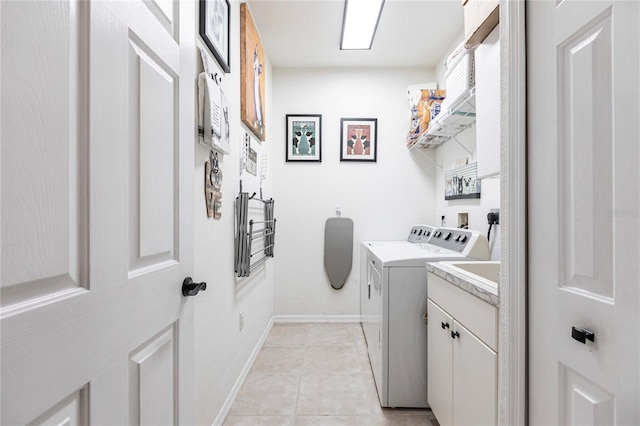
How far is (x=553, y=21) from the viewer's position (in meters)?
0.75

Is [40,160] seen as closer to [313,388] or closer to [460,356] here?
[460,356]

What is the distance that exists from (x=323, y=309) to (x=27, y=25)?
305cm

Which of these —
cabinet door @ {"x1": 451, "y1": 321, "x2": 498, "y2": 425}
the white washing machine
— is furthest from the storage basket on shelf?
cabinet door @ {"x1": 451, "y1": 321, "x2": 498, "y2": 425}

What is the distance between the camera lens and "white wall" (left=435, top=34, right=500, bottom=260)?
197 centimetres

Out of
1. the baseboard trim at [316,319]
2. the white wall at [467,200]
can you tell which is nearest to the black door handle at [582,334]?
the white wall at [467,200]

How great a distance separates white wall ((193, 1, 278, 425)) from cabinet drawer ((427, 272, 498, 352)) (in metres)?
1.09

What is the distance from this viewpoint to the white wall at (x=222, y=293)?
137 centimetres

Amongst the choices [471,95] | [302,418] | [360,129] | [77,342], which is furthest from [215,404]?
[360,129]

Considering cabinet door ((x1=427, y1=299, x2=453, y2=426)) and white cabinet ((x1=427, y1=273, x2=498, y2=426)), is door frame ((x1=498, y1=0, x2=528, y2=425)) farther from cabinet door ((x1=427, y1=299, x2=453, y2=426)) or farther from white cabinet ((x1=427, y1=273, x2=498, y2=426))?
cabinet door ((x1=427, y1=299, x2=453, y2=426))

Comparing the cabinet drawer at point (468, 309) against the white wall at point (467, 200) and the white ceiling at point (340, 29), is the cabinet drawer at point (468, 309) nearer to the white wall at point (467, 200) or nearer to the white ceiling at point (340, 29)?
the white wall at point (467, 200)

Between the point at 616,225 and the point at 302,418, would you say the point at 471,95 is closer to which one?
the point at 616,225

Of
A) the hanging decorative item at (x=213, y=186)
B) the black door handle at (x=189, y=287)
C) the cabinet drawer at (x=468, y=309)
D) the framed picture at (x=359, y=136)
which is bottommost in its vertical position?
the cabinet drawer at (x=468, y=309)

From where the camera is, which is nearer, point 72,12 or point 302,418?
point 72,12

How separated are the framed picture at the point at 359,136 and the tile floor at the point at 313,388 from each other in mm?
1809
